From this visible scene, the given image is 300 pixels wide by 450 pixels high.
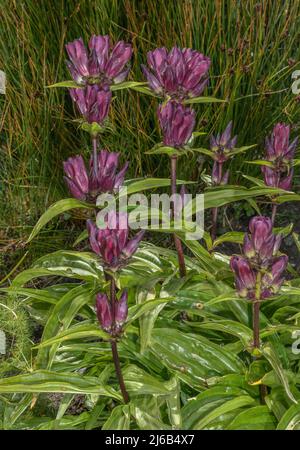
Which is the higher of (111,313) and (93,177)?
(93,177)

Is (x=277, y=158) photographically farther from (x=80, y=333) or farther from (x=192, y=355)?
(x=80, y=333)

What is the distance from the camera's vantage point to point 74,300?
1.54 m

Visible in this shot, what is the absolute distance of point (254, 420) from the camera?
4.75 feet

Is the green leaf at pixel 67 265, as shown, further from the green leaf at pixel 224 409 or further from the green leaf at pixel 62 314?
the green leaf at pixel 224 409

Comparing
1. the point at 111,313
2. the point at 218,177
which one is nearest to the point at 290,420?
the point at 111,313

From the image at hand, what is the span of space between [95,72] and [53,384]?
625mm

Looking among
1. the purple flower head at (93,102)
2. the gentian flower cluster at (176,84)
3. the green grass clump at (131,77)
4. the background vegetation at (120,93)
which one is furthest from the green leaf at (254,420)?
the green grass clump at (131,77)

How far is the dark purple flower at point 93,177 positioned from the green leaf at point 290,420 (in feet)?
1.84

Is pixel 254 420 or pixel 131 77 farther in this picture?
pixel 131 77

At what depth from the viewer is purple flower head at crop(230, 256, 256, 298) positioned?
50.2 inches

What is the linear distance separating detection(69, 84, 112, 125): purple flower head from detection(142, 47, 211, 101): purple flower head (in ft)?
0.33

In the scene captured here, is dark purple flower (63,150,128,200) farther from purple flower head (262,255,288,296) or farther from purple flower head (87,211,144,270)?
purple flower head (262,255,288,296)

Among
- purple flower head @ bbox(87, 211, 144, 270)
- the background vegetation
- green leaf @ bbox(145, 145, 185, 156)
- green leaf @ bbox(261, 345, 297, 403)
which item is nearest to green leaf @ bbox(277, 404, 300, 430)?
green leaf @ bbox(261, 345, 297, 403)

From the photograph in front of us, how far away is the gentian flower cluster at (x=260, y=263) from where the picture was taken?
4.17ft
